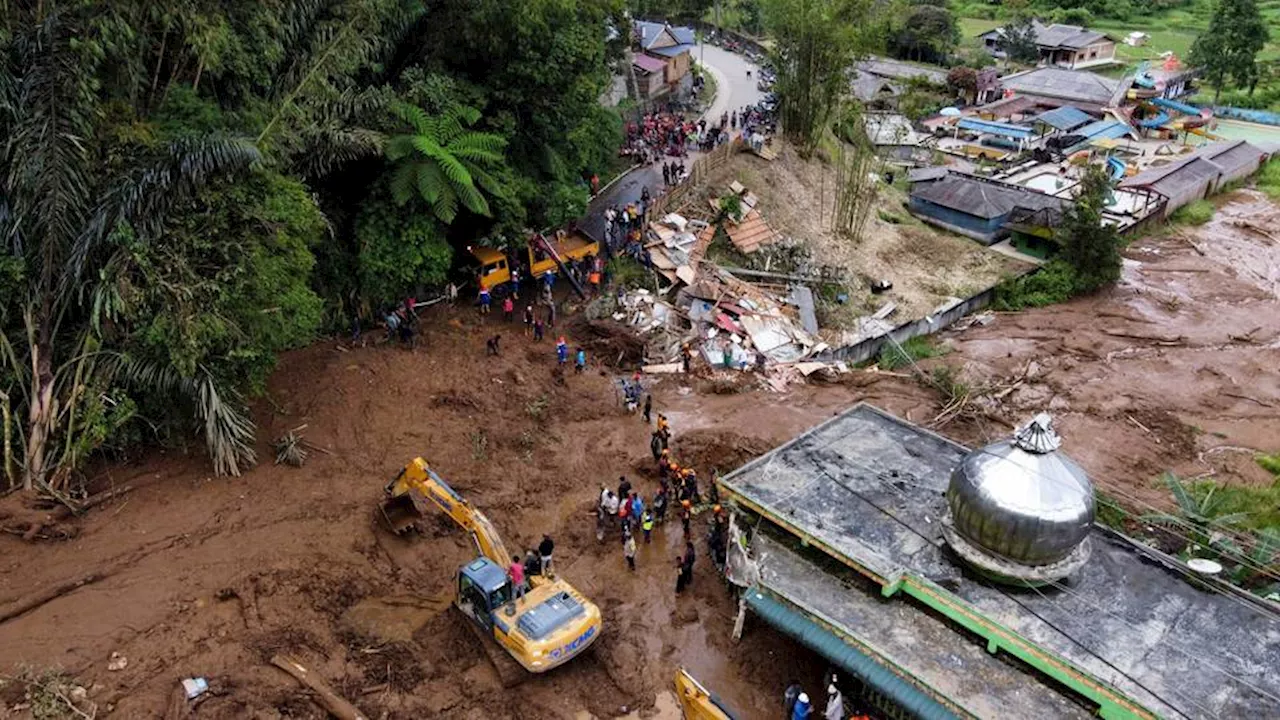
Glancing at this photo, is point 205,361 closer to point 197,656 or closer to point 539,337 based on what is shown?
point 197,656

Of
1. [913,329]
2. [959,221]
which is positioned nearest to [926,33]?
[959,221]

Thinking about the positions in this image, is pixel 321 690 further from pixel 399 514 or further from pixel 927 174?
pixel 927 174

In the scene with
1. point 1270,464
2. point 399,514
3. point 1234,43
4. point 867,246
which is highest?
point 1234,43

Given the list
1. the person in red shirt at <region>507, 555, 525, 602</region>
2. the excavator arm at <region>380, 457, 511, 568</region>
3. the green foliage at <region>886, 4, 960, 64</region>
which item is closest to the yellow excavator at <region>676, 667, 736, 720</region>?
the person in red shirt at <region>507, 555, 525, 602</region>

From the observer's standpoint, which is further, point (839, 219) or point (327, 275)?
point (839, 219)

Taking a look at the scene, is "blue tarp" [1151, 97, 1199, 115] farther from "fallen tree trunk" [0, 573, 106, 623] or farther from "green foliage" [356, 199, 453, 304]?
"fallen tree trunk" [0, 573, 106, 623]

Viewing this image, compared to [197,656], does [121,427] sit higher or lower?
higher

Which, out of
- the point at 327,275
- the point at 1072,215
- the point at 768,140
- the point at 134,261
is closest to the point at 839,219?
the point at 768,140

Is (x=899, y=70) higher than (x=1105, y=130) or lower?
higher
